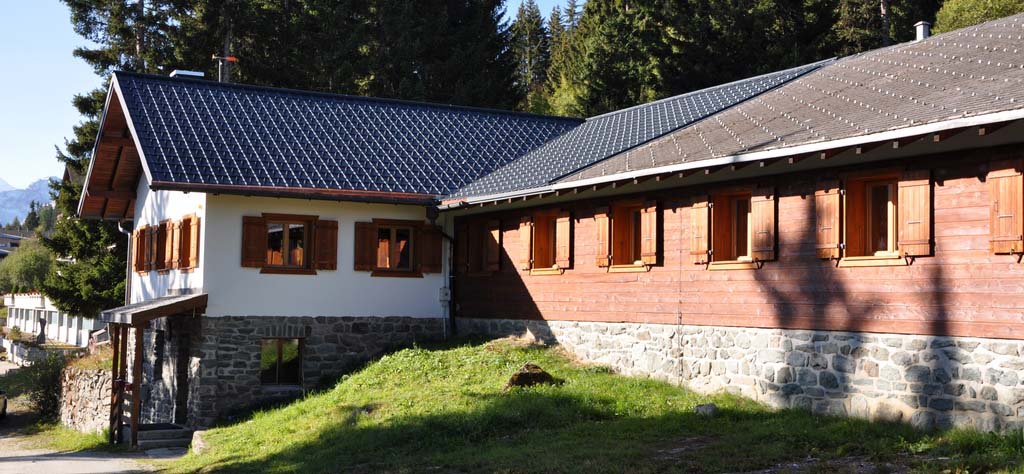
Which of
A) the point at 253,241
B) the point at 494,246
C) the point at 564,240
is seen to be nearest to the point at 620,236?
the point at 564,240

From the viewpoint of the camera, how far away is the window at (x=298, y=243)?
68.2 ft

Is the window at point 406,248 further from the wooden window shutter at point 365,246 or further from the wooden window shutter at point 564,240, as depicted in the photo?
the wooden window shutter at point 564,240

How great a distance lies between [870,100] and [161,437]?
44.6 ft

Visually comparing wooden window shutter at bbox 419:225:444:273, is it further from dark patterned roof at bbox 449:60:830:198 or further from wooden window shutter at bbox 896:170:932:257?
wooden window shutter at bbox 896:170:932:257

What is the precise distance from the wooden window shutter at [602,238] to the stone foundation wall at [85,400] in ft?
34.9

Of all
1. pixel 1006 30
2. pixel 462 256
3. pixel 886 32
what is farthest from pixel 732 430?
pixel 886 32

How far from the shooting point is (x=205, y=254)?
2016 centimetres

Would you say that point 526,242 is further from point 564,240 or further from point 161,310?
point 161,310

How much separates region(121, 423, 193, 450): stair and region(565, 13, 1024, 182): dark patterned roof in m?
8.46

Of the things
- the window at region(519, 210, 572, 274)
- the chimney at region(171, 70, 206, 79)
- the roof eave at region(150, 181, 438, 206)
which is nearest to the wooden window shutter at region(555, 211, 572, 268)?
the window at region(519, 210, 572, 274)

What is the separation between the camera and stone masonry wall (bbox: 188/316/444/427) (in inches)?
794

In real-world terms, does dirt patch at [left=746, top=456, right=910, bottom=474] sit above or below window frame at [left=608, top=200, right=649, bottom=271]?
below

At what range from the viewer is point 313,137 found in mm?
23438

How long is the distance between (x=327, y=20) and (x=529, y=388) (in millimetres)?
26877
